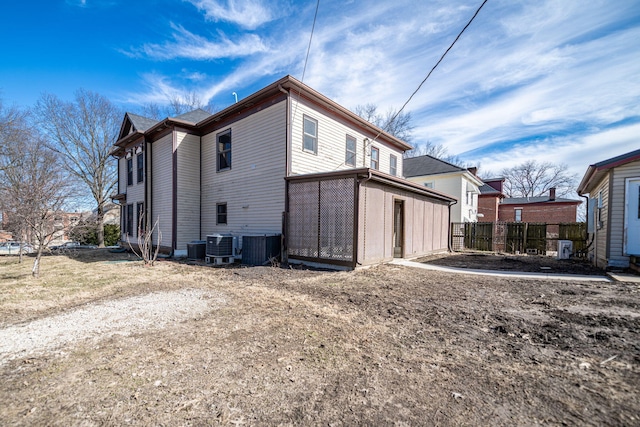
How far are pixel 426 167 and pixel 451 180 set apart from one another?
2.61 metres

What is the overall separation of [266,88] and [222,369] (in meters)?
8.85

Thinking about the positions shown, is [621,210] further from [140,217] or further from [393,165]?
[140,217]

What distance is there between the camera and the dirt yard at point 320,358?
2.00 metres

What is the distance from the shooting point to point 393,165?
15594mm

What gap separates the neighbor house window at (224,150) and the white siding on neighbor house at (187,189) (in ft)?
4.72

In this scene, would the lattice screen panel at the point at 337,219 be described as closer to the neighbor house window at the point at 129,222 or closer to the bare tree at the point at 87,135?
the neighbor house window at the point at 129,222

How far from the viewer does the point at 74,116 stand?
22.3m

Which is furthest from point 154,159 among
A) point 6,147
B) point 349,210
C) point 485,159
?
point 485,159

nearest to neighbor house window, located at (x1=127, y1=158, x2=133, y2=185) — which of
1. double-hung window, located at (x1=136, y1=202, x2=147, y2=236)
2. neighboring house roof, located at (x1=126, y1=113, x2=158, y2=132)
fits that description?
double-hung window, located at (x1=136, y1=202, x2=147, y2=236)

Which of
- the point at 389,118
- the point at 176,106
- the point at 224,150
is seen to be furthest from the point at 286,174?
the point at 176,106

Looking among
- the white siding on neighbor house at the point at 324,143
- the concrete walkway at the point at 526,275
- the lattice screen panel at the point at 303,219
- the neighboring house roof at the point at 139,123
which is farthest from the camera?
the neighboring house roof at the point at 139,123

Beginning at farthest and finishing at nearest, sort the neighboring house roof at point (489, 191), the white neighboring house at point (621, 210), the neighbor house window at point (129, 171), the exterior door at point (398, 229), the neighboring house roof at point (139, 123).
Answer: the neighboring house roof at point (489, 191) → the neighbor house window at point (129, 171) → the neighboring house roof at point (139, 123) → the exterior door at point (398, 229) → the white neighboring house at point (621, 210)

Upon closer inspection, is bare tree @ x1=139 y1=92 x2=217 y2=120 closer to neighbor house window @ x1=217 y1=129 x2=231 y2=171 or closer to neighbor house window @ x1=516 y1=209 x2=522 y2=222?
neighbor house window @ x1=217 y1=129 x2=231 y2=171

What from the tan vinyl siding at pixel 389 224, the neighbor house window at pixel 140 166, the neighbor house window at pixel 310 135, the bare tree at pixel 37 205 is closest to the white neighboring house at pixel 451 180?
the tan vinyl siding at pixel 389 224
